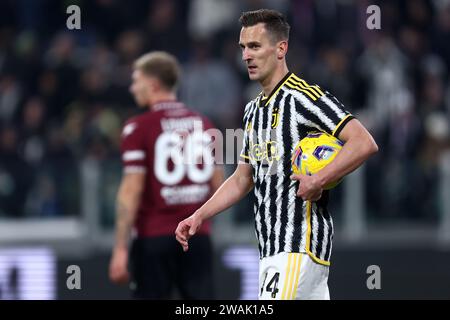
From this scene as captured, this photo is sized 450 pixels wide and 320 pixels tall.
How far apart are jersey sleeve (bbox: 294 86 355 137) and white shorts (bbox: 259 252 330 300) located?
2.14 ft

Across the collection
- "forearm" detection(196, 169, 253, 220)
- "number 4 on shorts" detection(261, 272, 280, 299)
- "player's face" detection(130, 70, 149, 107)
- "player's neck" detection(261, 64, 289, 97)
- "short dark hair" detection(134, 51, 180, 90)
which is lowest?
"number 4 on shorts" detection(261, 272, 280, 299)

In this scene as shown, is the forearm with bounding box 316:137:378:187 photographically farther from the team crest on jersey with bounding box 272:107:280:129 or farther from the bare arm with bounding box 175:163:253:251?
the bare arm with bounding box 175:163:253:251

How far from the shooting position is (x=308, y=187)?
5230mm

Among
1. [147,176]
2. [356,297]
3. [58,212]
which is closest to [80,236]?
[58,212]

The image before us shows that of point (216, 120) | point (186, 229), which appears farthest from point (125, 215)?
point (216, 120)

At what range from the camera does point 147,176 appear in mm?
7539

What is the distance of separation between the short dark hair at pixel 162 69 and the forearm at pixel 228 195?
195 centimetres

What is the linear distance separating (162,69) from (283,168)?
229 cm

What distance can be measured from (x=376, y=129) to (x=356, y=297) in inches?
95.6

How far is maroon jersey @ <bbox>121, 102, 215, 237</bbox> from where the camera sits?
7.48m

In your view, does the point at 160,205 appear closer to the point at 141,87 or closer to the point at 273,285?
the point at 141,87

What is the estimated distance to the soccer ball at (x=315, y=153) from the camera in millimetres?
5324

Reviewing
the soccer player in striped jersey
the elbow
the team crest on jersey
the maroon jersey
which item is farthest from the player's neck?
the maroon jersey

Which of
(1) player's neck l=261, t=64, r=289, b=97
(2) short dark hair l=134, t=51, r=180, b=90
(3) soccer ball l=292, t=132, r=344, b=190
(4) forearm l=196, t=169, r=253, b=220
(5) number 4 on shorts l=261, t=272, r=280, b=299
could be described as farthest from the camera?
(2) short dark hair l=134, t=51, r=180, b=90
